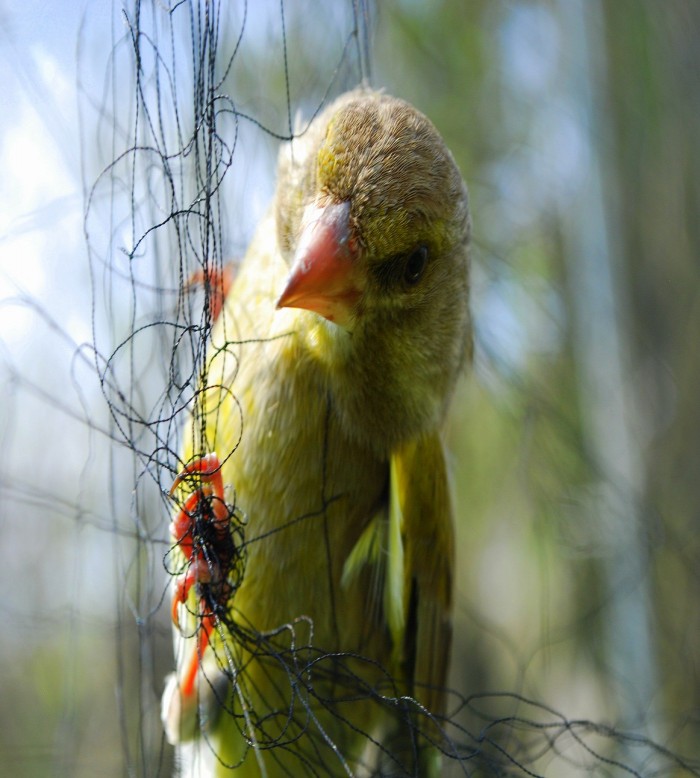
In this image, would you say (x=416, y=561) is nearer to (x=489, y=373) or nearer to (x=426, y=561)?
(x=426, y=561)

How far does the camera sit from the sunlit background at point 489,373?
140 cm

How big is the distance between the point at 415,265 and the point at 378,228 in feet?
0.43

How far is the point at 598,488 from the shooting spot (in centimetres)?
296

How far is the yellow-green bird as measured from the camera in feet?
4.30

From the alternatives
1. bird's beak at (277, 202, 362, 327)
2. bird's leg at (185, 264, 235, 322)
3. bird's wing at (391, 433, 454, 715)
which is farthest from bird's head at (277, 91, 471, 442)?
bird's wing at (391, 433, 454, 715)

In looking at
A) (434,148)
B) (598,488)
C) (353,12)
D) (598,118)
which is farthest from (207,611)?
(598,118)

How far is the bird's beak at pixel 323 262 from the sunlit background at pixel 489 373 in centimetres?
16

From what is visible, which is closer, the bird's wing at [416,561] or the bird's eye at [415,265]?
the bird's eye at [415,265]

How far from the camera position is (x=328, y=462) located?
160cm

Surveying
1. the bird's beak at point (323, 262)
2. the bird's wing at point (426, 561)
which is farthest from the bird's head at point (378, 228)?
the bird's wing at point (426, 561)

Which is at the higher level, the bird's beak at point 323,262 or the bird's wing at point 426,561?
the bird's beak at point 323,262

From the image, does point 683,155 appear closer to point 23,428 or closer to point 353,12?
point 353,12

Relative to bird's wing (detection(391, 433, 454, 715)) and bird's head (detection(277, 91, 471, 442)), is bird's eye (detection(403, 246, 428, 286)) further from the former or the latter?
bird's wing (detection(391, 433, 454, 715))

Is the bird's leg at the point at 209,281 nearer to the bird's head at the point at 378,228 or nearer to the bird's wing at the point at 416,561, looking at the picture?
the bird's head at the point at 378,228
